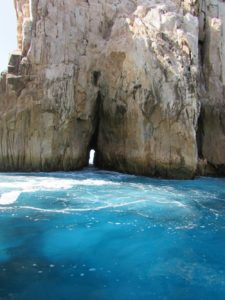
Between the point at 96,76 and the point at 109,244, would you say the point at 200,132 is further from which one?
the point at 109,244

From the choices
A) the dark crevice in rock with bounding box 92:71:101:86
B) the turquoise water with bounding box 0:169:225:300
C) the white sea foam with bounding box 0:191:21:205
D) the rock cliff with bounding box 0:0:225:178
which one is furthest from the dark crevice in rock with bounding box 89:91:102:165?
the white sea foam with bounding box 0:191:21:205

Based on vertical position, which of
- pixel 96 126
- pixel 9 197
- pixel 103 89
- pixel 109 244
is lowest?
pixel 109 244

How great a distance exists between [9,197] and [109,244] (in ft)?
22.3

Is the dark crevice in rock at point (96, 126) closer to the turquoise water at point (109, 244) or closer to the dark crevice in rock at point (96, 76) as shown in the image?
the dark crevice in rock at point (96, 76)

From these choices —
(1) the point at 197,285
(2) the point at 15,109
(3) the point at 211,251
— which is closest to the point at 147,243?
(3) the point at 211,251

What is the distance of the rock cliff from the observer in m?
24.7

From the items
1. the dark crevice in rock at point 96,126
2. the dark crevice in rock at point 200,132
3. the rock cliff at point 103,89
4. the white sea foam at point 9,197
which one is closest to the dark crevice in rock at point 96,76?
the rock cliff at point 103,89

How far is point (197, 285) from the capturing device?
8.09 m

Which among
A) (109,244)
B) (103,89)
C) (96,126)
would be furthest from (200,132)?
(109,244)

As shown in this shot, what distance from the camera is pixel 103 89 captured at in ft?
89.9

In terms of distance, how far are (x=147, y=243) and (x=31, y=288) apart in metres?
4.06

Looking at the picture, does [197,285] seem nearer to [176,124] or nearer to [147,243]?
[147,243]

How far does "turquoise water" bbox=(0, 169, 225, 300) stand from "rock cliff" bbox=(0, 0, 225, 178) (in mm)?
6760

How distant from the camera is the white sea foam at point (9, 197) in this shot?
1491cm
